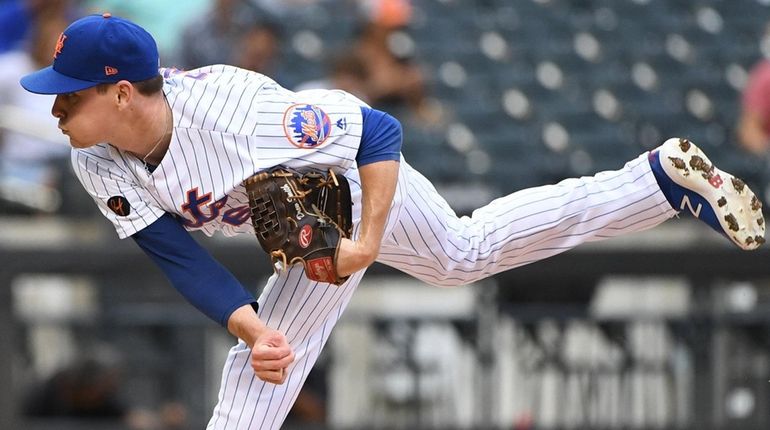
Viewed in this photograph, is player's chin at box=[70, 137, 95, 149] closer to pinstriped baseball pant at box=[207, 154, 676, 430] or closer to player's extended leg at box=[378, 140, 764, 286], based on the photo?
pinstriped baseball pant at box=[207, 154, 676, 430]

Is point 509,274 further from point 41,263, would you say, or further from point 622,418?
point 41,263

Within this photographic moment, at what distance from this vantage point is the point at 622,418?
20.3ft

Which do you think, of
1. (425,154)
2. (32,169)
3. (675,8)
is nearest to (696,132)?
(675,8)

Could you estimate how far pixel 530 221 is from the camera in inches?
151

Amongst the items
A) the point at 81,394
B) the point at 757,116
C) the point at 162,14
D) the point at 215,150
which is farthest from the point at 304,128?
the point at 162,14

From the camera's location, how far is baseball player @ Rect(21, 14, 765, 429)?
327cm

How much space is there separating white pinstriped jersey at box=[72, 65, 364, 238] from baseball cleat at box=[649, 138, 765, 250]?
0.91 meters

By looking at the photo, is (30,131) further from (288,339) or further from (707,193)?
(707,193)

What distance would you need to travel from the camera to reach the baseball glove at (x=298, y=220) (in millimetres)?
3332

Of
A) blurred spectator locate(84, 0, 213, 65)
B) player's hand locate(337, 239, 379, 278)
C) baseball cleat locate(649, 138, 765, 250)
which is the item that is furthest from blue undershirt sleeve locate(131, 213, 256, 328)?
blurred spectator locate(84, 0, 213, 65)

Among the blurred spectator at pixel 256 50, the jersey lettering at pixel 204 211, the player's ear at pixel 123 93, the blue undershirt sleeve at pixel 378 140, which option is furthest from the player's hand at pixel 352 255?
the blurred spectator at pixel 256 50

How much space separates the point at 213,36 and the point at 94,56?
13.6 ft

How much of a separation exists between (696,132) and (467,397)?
8.09ft

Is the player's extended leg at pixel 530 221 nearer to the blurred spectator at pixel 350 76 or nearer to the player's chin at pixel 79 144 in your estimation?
the player's chin at pixel 79 144
